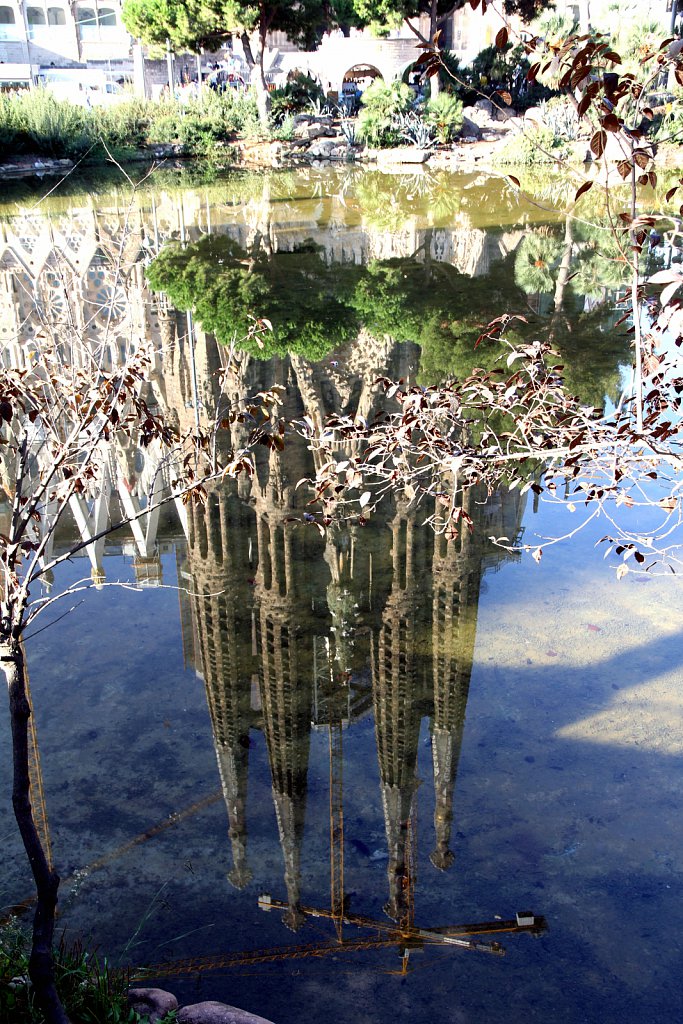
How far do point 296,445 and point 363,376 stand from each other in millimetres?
2614

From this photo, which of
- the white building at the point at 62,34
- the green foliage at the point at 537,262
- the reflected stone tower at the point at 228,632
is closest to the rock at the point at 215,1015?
the reflected stone tower at the point at 228,632

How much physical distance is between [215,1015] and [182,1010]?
0.73ft

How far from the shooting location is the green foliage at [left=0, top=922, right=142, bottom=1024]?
17.4 ft

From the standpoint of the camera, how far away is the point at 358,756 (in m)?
8.21

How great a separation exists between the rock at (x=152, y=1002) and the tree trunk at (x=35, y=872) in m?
0.62

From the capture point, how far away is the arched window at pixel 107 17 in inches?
3130

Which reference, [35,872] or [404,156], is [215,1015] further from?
[404,156]

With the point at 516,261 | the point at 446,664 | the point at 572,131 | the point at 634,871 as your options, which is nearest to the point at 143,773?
the point at 446,664

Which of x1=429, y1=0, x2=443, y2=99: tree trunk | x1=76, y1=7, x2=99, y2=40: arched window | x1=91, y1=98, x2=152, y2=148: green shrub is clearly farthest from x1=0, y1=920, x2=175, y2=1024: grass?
x1=76, y1=7, x2=99, y2=40: arched window

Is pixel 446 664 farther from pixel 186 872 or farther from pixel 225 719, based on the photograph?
pixel 186 872

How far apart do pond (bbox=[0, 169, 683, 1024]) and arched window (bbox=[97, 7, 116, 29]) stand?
7765cm

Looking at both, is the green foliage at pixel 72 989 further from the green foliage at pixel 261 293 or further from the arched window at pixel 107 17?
the arched window at pixel 107 17

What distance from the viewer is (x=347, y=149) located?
160 ft

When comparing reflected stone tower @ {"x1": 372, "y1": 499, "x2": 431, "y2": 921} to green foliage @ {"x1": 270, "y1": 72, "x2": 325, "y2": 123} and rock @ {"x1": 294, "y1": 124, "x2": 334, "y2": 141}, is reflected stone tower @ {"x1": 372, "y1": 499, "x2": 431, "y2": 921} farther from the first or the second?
green foliage @ {"x1": 270, "y1": 72, "x2": 325, "y2": 123}
